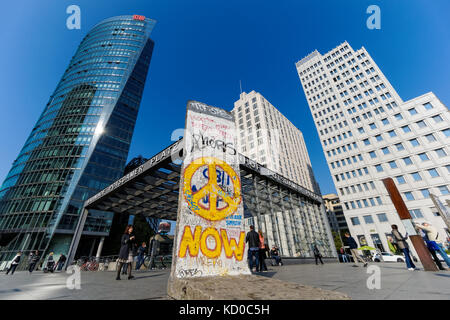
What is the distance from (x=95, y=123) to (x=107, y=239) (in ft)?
75.6

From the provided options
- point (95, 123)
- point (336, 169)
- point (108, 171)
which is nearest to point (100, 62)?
point (95, 123)

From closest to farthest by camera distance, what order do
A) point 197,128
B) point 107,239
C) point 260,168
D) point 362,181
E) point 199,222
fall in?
point 199,222, point 197,128, point 260,168, point 107,239, point 362,181

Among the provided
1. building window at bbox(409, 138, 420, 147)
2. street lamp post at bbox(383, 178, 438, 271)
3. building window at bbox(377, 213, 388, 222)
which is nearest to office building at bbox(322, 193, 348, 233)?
building window at bbox(377, 213, 388, 222)

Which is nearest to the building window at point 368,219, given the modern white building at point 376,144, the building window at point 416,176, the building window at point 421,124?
the modern white building at point 376,144

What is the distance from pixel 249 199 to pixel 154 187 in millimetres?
7471

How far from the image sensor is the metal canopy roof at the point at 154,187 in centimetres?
1099

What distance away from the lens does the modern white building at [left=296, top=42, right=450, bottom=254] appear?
31.7 metres

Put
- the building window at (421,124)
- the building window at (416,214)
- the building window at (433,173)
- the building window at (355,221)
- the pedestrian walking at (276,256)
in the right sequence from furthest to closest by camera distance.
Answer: the building window at (355,221), the building window at (421,124), the building window at (433,173), the building window at (416,214), the pedestrian walking at (276,256)

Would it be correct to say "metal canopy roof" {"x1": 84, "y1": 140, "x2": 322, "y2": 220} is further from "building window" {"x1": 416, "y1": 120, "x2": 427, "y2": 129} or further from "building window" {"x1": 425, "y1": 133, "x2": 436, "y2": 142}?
"building window" {"x1": 416, "y1": 120, "x2": 427, "y2": 129}

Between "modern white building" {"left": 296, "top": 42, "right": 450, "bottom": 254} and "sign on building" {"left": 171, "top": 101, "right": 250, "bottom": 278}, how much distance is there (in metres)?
37.9

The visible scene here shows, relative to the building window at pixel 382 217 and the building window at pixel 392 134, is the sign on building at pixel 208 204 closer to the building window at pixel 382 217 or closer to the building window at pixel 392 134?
the building window at pixel 382 217

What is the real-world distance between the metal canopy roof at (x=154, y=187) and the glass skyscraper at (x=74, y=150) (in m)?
18.3
